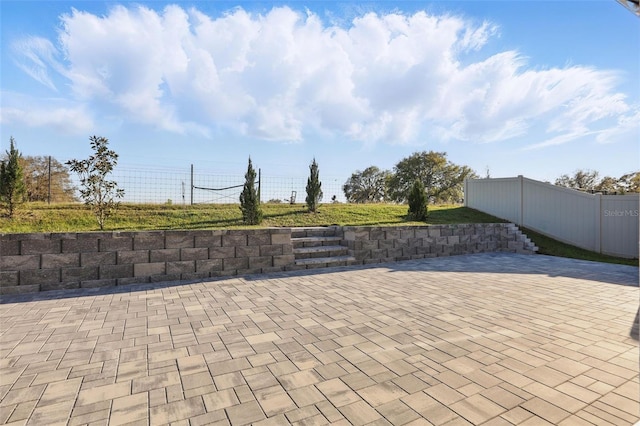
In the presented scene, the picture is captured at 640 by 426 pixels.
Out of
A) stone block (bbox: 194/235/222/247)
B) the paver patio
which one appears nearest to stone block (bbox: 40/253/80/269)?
the paver patio

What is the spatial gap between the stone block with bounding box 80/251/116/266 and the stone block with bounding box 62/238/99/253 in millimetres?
81

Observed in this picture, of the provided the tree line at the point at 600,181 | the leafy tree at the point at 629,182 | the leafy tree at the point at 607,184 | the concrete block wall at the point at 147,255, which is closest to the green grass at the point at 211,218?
the concrete block wall at the point at 147,255

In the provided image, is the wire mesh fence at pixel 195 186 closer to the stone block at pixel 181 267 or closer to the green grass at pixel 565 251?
the stone block at pixel 181 267

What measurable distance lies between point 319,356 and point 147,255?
4.03 m

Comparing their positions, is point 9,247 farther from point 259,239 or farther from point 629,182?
point 629,182

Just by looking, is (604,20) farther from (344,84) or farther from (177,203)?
(177,203)

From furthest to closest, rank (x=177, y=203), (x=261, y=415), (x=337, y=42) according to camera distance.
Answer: (x=177, y=203), (x=337, y=42), (x=261, y=415)

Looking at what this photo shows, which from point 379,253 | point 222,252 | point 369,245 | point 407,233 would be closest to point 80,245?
point 222,252

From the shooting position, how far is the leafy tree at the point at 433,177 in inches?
1033

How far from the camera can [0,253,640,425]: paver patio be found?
1.88 metres

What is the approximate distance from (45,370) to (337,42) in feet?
25.6

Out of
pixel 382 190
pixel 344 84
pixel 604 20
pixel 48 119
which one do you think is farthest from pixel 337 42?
pixel 382 190

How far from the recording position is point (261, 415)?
71.6 inches

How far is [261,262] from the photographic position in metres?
6.18
